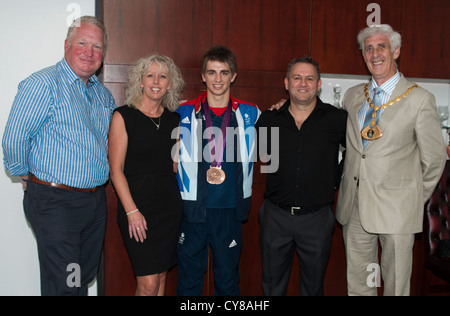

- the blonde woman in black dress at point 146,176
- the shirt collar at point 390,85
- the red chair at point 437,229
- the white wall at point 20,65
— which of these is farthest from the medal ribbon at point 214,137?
the red chair at point 437,229

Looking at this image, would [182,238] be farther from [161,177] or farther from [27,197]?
[27,197]

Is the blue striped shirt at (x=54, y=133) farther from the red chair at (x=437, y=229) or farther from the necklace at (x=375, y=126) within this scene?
the red chair at (x=437, y=229)

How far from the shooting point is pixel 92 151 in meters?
2.28

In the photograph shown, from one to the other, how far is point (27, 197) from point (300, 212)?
1.78 m

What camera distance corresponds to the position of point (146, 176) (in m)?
2.46

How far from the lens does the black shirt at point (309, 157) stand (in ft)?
8.42

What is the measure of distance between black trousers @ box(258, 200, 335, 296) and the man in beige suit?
23 centimetres

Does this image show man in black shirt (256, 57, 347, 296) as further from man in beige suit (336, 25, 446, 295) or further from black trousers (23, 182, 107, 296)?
black trousers (23, 182, 107, 296)

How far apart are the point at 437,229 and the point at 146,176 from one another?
95.2 inches

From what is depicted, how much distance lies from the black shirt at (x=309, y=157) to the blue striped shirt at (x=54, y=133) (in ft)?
4.10

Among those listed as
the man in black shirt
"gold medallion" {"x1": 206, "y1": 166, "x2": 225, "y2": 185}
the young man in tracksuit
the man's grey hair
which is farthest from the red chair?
"gold medallion" {"x1": 206, "y1": 166, "x2": 225, "y2": 185}

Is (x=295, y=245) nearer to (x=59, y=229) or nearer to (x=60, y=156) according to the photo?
(x=59, y=229)

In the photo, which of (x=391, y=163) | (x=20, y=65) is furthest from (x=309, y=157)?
(x=20, y=65)
